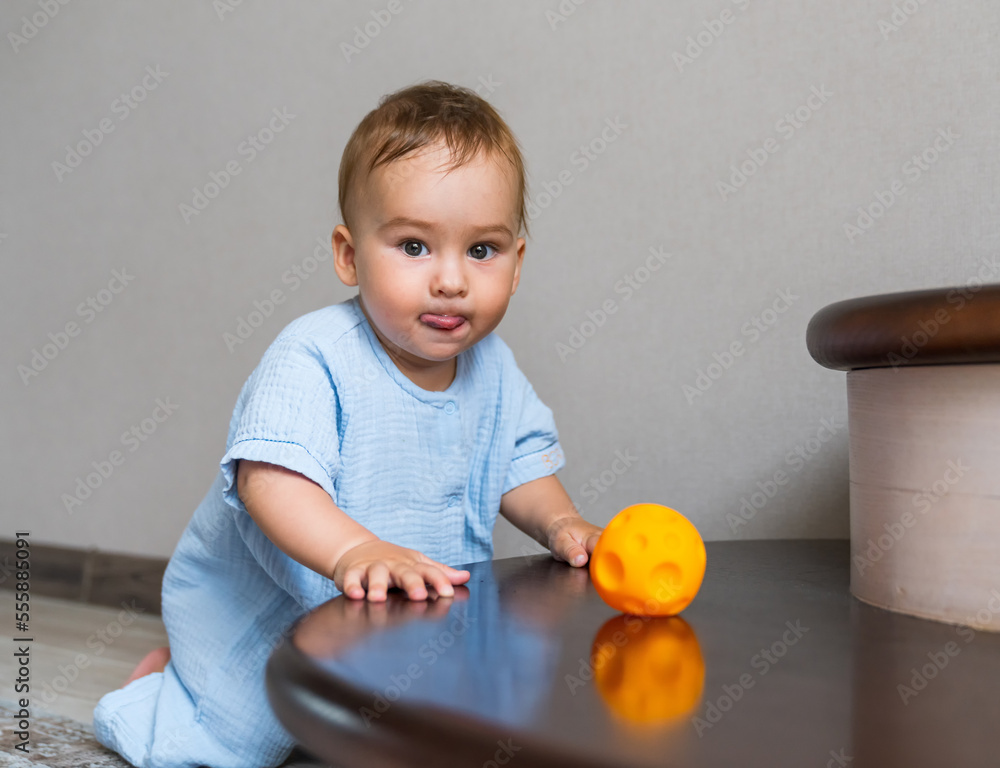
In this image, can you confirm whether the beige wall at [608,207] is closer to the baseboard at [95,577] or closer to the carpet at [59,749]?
the baseboard at [95,577]

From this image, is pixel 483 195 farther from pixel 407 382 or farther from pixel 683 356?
pixel 683 356

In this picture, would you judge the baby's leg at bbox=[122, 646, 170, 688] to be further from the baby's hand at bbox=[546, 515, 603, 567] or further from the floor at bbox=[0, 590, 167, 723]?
the baby's hand at bbox=[546, 515, 603, 567]

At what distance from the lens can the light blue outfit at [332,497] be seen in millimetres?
891

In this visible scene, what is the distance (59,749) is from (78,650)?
1.97ft

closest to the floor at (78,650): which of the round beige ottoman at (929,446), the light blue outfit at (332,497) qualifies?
the light blue outfit at (332,497)

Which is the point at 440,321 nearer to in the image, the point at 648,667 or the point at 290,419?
the point at 290,419

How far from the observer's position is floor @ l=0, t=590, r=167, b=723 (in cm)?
135

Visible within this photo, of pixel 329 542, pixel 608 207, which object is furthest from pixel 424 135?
pixel 608 207

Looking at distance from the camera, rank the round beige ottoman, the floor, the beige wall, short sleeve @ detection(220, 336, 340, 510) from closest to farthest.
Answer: the round beige ottoman < short sleeve @ detection(220, 336, 340, 510) < the beige wall < the floor

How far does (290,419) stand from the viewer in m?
0.81

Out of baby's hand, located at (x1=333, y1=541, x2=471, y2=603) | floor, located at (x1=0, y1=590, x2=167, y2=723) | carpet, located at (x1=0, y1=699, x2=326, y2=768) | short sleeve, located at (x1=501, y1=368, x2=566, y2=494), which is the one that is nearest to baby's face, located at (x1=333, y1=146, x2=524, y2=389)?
short sleeve, located at (x1=501, y1=368, x2=566, y2=494)

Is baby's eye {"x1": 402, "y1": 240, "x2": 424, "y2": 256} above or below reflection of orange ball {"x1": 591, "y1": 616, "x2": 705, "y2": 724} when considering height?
above

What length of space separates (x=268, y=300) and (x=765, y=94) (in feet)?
3.51

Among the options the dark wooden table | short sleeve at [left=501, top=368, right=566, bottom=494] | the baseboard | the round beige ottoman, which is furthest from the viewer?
the baseboard
